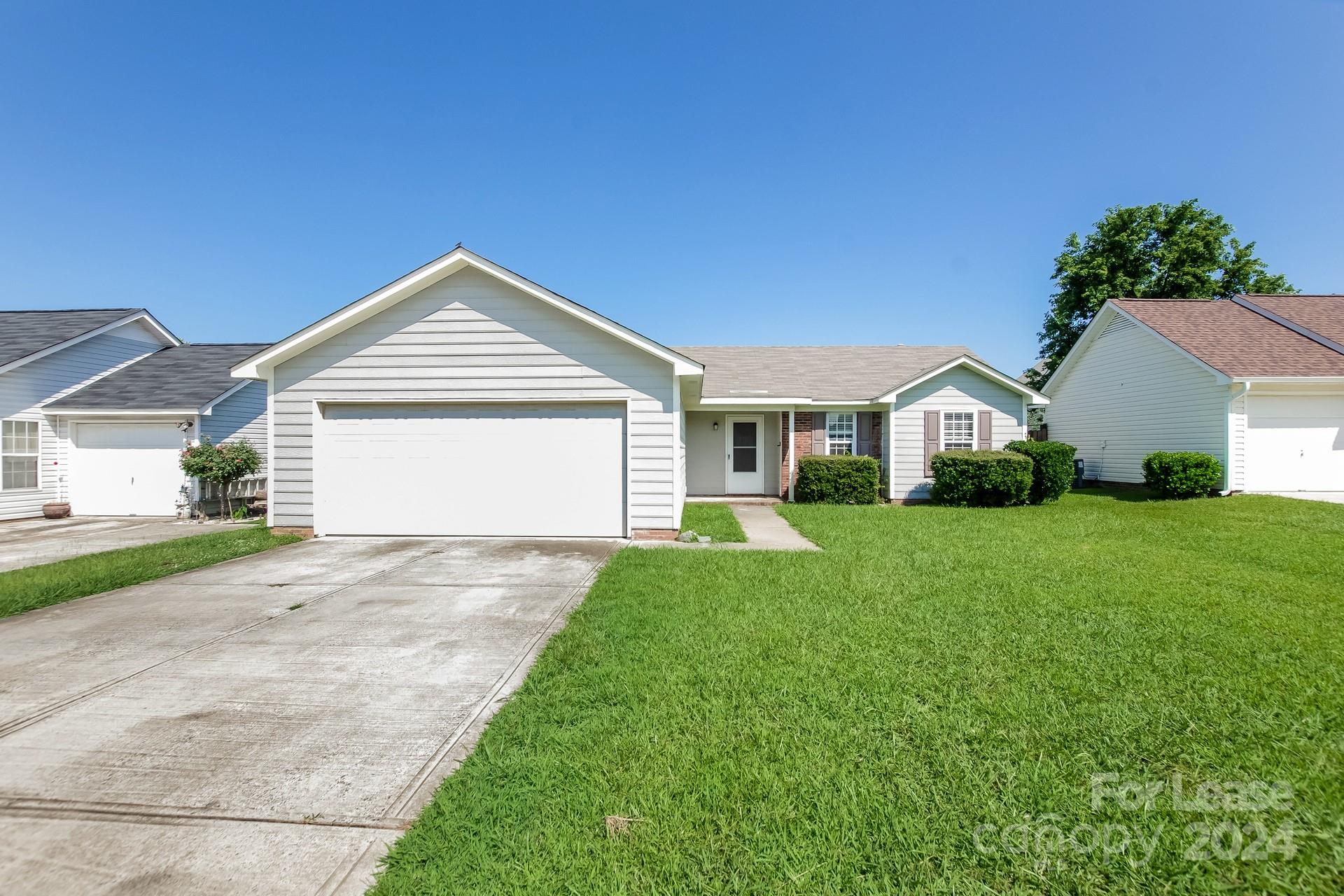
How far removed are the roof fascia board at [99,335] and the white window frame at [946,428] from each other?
835 inches

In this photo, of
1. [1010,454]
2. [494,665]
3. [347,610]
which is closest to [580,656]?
[494,665]

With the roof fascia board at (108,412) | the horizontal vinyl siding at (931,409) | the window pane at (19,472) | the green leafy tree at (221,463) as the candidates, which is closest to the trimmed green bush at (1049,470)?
Result: the horizontal vinyl siding at (931,409)

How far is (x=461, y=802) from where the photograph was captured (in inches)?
96.3

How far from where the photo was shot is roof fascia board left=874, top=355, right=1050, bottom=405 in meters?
13.8

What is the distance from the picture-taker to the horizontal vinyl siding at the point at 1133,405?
1352 centimetres

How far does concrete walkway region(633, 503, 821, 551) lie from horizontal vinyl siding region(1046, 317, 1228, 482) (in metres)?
11.1

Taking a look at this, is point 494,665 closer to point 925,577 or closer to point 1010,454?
point 925,577

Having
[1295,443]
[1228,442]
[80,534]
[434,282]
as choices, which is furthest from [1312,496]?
[80,534]

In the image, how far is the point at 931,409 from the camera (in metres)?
14.1

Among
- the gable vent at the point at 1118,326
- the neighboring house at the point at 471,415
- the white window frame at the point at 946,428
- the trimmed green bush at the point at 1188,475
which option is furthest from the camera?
the gable vent at the point at 1118,326

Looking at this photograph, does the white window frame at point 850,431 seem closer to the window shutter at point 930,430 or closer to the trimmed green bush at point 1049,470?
the window shutter at point 930,430

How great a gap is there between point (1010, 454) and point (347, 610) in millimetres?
13309

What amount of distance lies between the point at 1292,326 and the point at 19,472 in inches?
1245

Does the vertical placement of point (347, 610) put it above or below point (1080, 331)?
below
